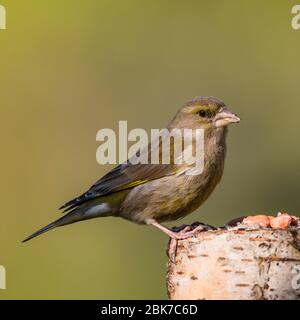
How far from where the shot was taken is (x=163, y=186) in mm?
6652

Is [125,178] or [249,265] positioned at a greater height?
[125,178]

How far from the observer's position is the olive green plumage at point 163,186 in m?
6.57

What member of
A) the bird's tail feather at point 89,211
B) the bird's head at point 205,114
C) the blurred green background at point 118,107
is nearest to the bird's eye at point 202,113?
the bird's head at point 205,114

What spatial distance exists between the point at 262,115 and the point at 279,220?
15.7 ft

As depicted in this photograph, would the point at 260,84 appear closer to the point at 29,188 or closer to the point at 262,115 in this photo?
the point at 262,115

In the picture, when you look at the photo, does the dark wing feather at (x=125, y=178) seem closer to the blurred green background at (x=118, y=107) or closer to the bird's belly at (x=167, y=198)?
the bird's belly at (x=167, y=198)

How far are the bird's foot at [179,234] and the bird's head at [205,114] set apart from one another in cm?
102

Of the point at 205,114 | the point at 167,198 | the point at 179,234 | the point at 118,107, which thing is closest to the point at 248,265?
the point at 179,234

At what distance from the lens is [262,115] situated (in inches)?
396

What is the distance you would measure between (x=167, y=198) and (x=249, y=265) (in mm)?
1717

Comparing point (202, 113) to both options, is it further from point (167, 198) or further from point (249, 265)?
point (249, 265)

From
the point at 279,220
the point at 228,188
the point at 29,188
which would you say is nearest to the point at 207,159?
the point at 279,220

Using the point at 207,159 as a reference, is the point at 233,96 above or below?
above
